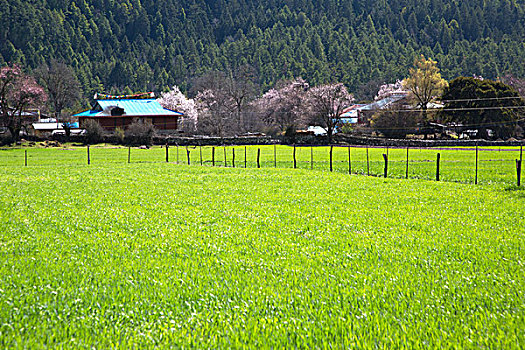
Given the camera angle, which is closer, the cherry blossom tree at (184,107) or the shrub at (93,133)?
the shrub at (93,133)

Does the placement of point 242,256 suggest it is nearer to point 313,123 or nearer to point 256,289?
point 256,289

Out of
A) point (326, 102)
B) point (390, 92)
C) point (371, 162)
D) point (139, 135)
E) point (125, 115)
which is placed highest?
point (390, 92)

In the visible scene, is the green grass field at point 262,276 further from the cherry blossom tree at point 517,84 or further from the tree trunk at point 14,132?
the cherry blossom tree at point 517,84

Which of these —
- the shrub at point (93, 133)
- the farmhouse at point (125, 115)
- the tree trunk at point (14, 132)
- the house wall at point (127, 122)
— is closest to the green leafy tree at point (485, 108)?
the farmhouse at point (125, 115)

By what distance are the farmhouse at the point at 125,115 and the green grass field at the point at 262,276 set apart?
270ft

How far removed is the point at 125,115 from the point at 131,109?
3.59 meters

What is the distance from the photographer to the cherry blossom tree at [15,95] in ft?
230

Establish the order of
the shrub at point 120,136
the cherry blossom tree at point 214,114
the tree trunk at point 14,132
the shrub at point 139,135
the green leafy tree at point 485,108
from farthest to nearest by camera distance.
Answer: the cherry blossom tree at point 214,114 < the green leafy tree at point 485,108 < the shrub at point 120,136 < the shrub at point 139,135 < the tree trunk at point 14,132

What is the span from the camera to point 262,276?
724cm

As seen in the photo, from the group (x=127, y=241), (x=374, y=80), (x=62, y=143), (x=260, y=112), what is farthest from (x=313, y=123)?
(x=127, y=241)

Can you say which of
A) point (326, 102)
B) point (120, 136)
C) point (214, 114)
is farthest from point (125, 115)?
point (326, 102)

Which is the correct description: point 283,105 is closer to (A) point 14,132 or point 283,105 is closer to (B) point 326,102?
(B) point 326,102

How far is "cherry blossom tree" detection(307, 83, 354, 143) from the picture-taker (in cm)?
9106

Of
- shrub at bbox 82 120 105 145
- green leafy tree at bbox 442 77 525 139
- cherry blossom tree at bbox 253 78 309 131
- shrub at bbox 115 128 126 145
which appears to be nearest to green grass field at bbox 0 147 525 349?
shrub at bbox 115 128 126 145
